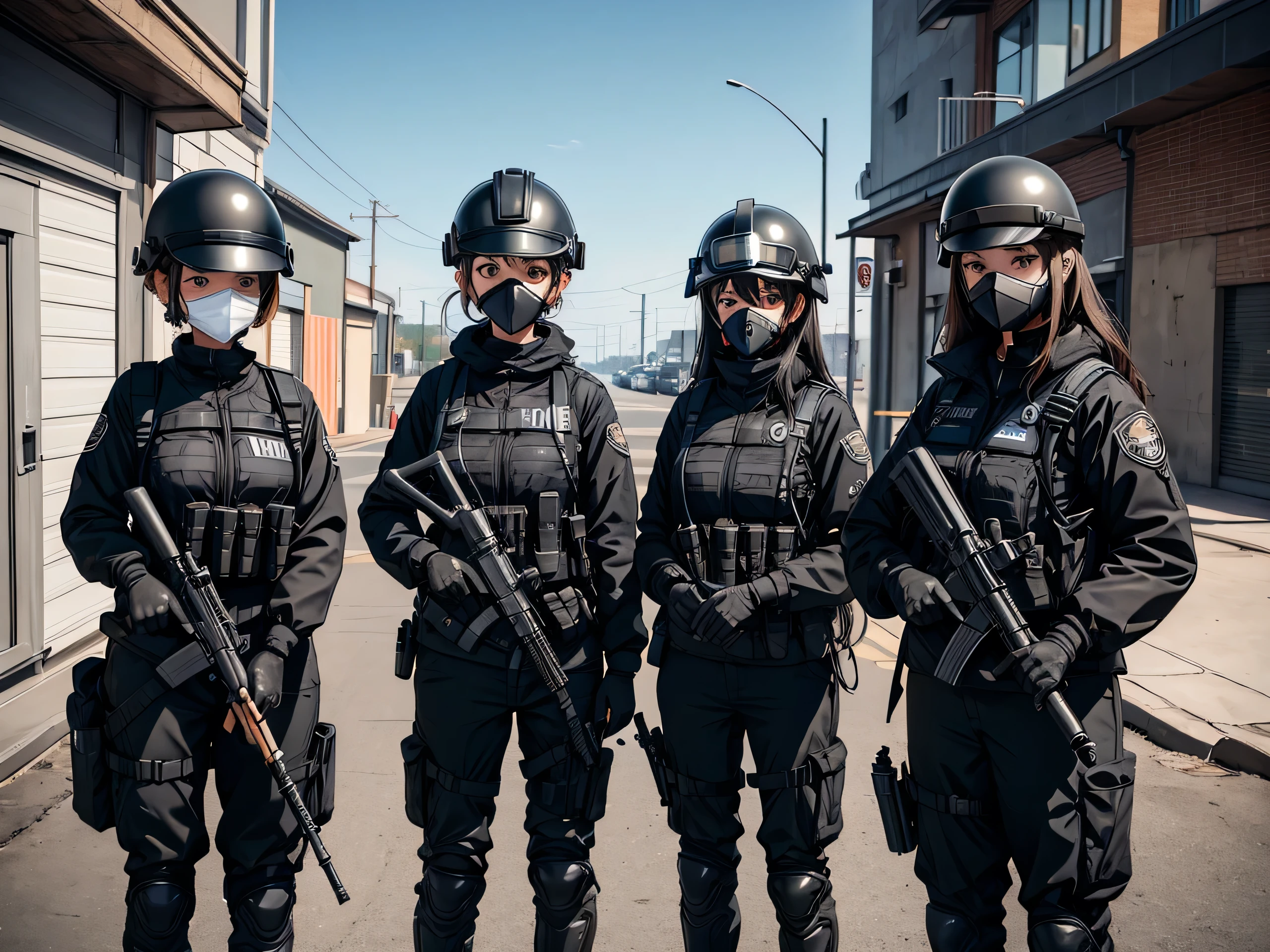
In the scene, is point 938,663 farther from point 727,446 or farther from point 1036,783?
point 727,446

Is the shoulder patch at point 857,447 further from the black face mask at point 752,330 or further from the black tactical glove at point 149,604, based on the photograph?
the black tactical glove at point 149,604

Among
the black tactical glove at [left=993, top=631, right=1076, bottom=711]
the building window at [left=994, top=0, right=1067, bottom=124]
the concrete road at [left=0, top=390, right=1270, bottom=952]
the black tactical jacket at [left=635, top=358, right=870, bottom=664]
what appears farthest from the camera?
the building window at [left=994, top=0, right=1067, bottom=124]

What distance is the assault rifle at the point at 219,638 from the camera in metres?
2.57

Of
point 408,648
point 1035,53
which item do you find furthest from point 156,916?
point 1035,53

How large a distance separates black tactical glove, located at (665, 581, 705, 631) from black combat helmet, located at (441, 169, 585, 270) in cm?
109

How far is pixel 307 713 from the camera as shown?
2.85 metres

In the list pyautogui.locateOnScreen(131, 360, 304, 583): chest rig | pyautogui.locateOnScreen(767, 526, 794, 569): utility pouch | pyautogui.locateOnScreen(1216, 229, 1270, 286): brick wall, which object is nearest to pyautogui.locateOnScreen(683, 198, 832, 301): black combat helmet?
pyautogui.locateOnScreen(767, 526, 794, 569): utility pouch

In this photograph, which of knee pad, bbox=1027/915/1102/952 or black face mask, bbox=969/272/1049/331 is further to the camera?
black face mask, bbox=969/272/1049/331

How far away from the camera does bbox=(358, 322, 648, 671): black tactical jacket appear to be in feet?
9.53

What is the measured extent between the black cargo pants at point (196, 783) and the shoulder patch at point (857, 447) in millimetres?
1656

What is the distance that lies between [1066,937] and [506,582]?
1.63 meters

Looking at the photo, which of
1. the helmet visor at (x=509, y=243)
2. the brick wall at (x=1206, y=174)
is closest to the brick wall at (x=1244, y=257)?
the brick wall at (x=1206, y=174)

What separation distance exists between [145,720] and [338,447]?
21.7 metres

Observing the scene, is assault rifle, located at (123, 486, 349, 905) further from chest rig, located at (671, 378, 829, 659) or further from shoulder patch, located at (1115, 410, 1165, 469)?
shoulder patch, located at (1115, 410, 1165, 469)
